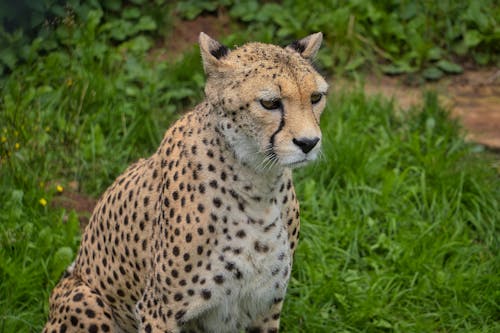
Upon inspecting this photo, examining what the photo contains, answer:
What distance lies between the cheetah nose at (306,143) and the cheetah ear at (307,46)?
414 millimetres

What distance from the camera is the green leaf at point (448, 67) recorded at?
6.55 metres

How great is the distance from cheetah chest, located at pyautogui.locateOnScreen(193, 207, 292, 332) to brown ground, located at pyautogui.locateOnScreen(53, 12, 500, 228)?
8.38 feet

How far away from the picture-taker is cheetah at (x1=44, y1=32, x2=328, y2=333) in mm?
3285

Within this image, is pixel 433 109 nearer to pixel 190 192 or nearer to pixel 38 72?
pixel 38 72

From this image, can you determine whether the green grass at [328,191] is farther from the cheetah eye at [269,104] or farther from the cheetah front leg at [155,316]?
the cheetah eye at [269,104]

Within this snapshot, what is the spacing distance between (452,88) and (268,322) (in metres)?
3.09

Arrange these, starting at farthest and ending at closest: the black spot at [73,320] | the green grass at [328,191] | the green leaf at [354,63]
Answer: the green leaf at [354,63], the green grass at [328,191], the black spot at [73,320]

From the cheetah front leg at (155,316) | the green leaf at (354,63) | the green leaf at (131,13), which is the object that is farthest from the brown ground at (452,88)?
the cheetah front leg at (155,316)

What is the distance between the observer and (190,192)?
11.5ft

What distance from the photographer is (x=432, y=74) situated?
6.49m

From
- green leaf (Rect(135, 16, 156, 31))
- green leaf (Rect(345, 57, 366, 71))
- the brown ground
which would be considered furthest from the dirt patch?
green leaf (Rect(135, 16, 156, 31))

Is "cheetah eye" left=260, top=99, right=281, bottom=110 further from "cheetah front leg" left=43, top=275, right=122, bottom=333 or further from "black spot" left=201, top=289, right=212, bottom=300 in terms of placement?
"cheetah front leg" left=43, top=275, right=122, bottom=333

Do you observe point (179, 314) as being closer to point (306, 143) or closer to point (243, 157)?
point (243, 157)

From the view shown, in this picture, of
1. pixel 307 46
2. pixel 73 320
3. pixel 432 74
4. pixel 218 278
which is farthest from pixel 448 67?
pixel 73 320
